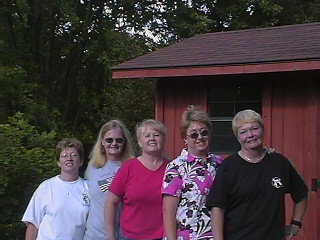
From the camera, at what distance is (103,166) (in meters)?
4.57

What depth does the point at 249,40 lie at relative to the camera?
925 centimetres

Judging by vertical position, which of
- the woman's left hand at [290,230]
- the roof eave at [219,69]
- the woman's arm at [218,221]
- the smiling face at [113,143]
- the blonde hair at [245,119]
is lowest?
the woman's left hand at [290,230]

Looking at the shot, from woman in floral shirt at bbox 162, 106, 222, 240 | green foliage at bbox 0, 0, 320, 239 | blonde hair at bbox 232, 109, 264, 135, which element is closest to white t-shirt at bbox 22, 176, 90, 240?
woman in floral shirt at bbox 162, 106, 222, 240

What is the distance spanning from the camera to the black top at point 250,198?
357cm

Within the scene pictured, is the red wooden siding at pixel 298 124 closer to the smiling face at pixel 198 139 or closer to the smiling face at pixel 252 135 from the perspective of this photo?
the smiling face at pixel 198 139

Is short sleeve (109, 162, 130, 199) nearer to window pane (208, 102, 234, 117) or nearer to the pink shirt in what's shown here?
the pink shirt

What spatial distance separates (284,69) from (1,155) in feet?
10.8

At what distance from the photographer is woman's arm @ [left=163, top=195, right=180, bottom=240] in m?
3.79

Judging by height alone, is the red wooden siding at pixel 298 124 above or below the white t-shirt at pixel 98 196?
above

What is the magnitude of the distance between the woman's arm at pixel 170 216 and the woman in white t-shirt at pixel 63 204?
0.85m

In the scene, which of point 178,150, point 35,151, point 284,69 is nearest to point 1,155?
point 35,151

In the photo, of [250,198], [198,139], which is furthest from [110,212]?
[250,198]

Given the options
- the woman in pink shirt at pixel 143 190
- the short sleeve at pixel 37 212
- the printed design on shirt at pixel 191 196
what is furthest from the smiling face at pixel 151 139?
the short sleeve at pixel 37 212

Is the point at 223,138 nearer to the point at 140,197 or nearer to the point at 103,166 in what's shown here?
the point at 103,166
